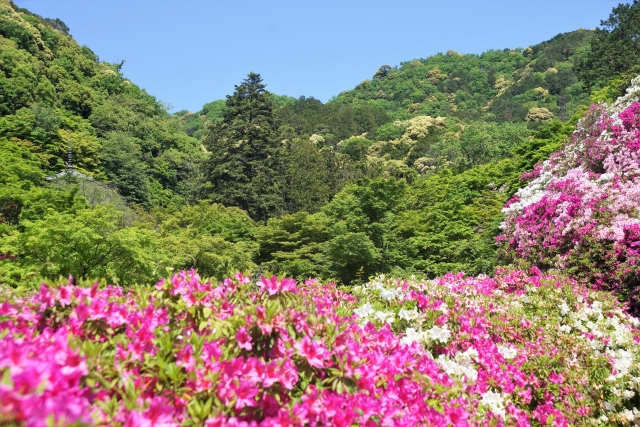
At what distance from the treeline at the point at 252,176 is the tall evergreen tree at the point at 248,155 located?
12 cm

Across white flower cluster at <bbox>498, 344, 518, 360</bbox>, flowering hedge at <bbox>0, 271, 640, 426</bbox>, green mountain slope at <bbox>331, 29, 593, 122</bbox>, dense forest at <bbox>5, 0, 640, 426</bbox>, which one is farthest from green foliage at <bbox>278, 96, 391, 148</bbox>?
flowering hedge at <bbox>0, 271, 640, 426</bbox>

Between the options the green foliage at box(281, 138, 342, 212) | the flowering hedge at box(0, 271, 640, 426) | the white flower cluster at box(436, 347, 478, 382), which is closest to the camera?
the flowering hedge at box(0, 271, 640, 426)

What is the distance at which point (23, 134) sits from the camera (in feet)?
85.8

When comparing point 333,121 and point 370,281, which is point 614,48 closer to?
point 370,281

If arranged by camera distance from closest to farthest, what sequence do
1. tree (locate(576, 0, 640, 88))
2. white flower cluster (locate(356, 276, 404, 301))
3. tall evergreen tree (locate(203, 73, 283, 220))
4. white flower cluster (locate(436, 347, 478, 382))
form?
white flower cluster (locate(436, 347, 478, 382)), white flower cluster (locate(356, 276, 404, 301)), tree (locate(576, 0, 640, 88)), tall evergreen tree (locate(203, 73, 283, 220))

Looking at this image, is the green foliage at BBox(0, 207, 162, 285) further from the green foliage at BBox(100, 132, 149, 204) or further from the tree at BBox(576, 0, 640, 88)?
the tree at BBox(576, 0, 640, 88)

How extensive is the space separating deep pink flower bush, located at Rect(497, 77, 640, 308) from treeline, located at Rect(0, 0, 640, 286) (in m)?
2.27

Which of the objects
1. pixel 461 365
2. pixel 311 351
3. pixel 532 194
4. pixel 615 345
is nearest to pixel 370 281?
pixel 461 365

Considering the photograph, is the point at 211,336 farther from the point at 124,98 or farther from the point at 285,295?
the point at 124,98

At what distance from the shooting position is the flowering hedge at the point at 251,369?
1.25 m

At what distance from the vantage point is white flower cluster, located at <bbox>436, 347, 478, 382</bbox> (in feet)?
8.97

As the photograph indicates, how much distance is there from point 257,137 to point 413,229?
1783cm

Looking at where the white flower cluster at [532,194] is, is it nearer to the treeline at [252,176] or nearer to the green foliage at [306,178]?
the treeline at [252,176]

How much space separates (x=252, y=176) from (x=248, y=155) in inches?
62.0
